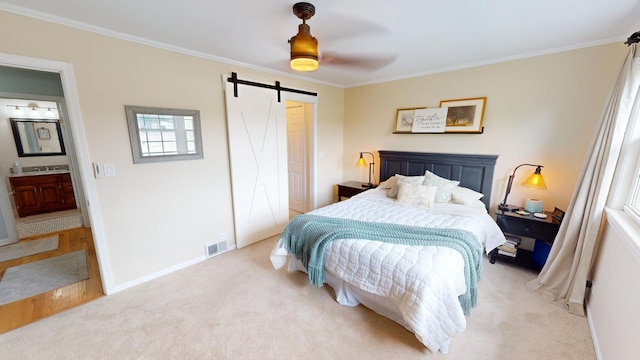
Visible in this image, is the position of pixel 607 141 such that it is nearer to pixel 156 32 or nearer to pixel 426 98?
pixel 426 98

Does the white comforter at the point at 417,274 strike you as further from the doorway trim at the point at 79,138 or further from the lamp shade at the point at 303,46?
the doorway trim at the point at 79,138

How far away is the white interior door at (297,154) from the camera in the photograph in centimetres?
417

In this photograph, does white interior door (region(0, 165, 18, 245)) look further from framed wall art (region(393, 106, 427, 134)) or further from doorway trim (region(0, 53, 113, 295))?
framed wall art (region(393, 106, 427, 134))

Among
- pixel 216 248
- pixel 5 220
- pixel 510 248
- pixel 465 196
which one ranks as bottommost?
pixel 216 248

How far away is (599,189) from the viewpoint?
188 centimetres

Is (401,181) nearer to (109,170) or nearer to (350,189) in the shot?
(350,189)

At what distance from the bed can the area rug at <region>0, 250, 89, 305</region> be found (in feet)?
7.39

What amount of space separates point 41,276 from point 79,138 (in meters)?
1.78

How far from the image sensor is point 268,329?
1.84m

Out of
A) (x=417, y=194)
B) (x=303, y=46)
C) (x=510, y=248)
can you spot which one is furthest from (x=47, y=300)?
(x=510, y=248)

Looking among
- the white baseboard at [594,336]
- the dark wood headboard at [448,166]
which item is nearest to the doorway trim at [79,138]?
the dark wood headboard at [448,166]

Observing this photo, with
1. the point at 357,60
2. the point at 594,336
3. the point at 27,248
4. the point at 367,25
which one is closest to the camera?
the point at 594,336

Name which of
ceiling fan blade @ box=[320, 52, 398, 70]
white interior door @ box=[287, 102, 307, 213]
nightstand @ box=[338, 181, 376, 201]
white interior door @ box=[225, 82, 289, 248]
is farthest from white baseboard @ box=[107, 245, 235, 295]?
ceiling fan blade @ box=[320, 52, 398, 70]

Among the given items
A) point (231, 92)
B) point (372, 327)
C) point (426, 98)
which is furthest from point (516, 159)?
point (231, 92)
